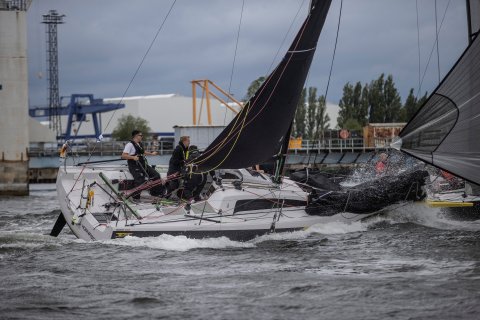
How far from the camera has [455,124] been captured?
13227mm

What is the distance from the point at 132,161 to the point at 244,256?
4219 mm

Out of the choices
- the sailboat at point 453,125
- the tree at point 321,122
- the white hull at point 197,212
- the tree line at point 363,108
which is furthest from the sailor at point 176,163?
the tree line at point 363,108

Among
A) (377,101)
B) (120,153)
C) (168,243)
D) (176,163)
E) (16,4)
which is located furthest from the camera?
(377,101)

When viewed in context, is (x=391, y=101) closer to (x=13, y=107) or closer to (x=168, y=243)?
(x=13, y=107)

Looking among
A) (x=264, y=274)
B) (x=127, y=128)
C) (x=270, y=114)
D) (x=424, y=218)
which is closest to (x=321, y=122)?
(x=424, y=218)

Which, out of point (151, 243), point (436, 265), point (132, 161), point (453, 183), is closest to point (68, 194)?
point (132, 161)

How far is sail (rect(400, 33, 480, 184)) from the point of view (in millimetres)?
12953

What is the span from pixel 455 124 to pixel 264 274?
3.87 meters

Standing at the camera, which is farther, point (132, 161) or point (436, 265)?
point (132, 161)

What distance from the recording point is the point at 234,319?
33.2ft

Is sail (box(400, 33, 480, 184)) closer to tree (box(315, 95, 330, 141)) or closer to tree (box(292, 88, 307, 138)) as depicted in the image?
tree (box(315, 95, 330, 141))

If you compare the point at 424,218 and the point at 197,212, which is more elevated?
the point at 197,212

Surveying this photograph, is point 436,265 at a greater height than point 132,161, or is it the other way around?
point 132,161

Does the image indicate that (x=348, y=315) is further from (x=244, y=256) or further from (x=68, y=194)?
(x=68, y=194)
